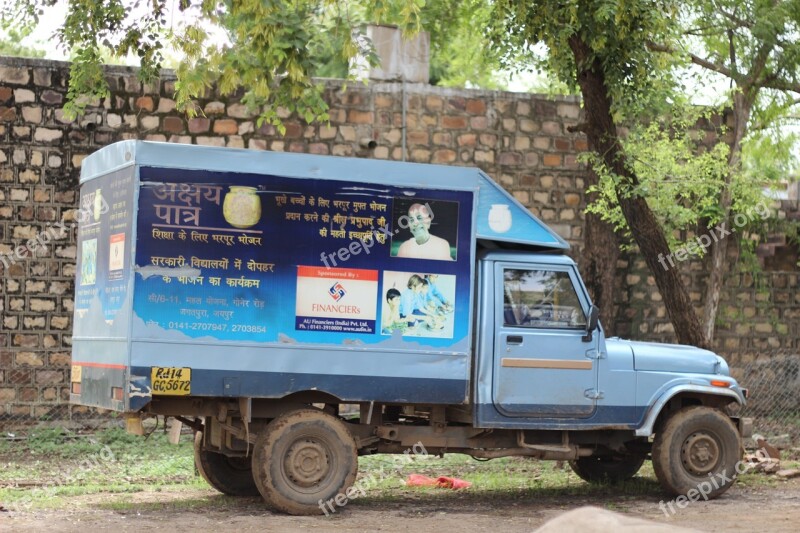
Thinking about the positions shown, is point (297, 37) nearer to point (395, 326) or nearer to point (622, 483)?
point (395, 326)

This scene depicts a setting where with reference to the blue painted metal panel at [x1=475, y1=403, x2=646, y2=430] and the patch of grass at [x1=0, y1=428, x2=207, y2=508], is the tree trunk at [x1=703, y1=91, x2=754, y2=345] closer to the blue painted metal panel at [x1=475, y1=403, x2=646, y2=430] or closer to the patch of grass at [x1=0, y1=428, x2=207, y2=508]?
the blue painted metal panel at [x1=475, y1=403, x2=646, y2=430]

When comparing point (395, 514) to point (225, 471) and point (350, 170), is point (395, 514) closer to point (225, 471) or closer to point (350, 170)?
point (225, 471)

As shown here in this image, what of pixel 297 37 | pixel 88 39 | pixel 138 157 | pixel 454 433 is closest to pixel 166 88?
pixel 88 39

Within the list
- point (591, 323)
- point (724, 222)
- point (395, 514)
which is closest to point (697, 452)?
point (591, 323)

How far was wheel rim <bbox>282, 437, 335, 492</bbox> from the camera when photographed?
29.1 feet

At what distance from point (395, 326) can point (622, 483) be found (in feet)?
11.3

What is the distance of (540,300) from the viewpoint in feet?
31.3

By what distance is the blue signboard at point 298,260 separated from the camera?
28.0ft

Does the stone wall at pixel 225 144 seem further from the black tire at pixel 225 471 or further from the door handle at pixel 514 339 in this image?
the door handle at pixel 514 339

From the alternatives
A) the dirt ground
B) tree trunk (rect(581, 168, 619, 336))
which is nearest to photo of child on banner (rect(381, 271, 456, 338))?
the dirt ground

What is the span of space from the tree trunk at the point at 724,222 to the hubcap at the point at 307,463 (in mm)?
7754

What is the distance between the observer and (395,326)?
9039 mm
